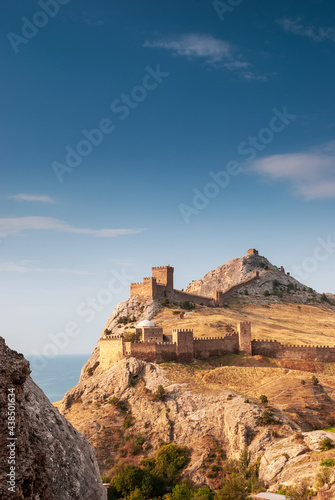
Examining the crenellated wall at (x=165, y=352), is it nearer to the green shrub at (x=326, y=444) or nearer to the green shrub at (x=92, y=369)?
the green shrub at (x=92, y=369)

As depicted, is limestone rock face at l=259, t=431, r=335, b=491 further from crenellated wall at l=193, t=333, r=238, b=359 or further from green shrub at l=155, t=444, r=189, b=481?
crenellated wall at l=193, t=333, r=238, b=359

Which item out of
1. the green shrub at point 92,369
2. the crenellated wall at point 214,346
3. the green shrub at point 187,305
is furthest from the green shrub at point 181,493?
the green shrub at point 187,305

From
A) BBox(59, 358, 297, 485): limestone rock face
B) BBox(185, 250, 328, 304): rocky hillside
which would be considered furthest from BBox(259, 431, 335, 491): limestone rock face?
BBox(185, 250, 328, 304): rocky hillside

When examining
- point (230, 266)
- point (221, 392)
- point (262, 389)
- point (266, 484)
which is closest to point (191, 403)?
point (221, 392)


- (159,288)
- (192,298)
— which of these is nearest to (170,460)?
(159,288)

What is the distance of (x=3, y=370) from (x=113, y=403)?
57297 mm

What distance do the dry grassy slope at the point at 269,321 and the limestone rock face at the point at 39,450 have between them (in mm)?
66733

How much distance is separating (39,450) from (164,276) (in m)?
91.8

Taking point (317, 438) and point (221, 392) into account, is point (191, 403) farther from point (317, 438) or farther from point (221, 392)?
point (317, 438)

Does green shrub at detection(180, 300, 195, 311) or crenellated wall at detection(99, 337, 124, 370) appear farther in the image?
green shrub at detection(180, 300, 195, 311)

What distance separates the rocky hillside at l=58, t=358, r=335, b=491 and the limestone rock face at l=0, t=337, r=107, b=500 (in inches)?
1562

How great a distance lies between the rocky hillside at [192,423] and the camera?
54062 mm

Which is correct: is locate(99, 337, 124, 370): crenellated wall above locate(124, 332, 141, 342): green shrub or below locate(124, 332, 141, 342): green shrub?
below

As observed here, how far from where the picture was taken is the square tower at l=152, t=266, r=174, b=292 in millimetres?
104375
